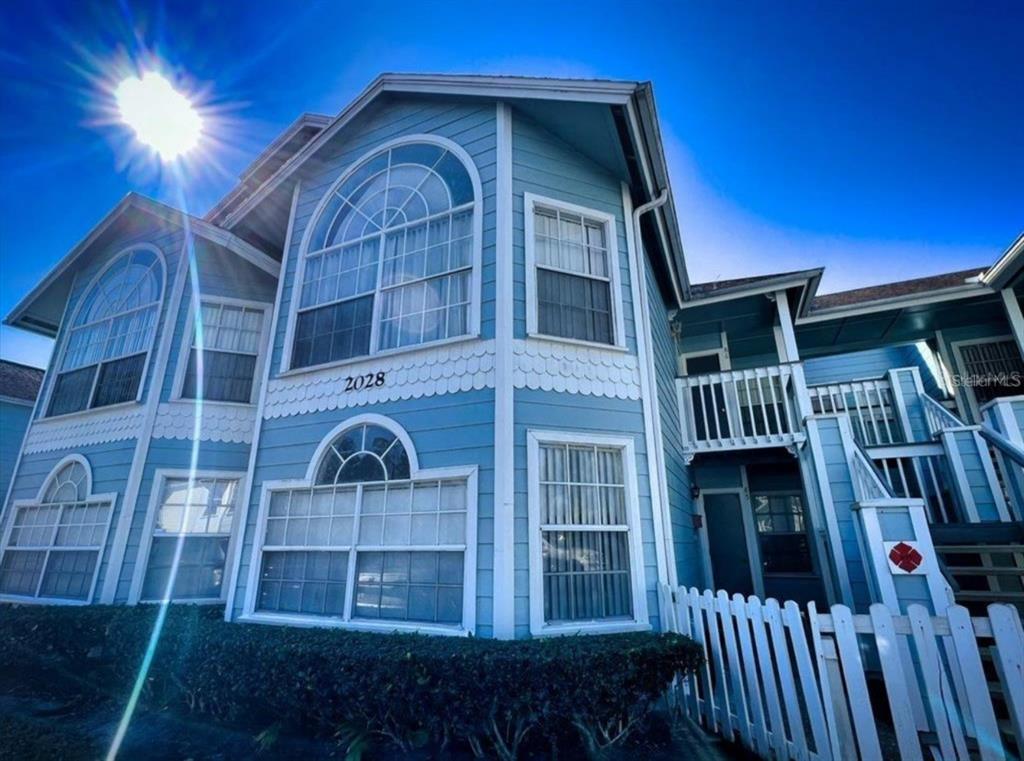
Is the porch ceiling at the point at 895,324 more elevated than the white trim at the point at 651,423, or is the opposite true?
the porch ceiling at the point at 895,324

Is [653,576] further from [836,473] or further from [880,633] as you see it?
[836,473]

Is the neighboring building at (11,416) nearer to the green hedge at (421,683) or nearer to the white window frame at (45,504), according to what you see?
the white window frame at (45,504)

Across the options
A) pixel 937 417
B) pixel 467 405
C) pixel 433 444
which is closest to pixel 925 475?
pixel 937 417

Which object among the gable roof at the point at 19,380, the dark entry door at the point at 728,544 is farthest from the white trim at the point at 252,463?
the gable roof at the point at 19,380

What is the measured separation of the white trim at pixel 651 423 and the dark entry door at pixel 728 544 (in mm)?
4282

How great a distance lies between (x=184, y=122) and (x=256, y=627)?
853 cm

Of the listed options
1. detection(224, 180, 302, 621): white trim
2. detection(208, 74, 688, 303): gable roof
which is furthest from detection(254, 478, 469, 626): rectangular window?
detection(208, 74, 688, 303): gable roof

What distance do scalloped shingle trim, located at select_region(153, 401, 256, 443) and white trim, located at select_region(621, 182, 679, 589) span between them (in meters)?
6.58

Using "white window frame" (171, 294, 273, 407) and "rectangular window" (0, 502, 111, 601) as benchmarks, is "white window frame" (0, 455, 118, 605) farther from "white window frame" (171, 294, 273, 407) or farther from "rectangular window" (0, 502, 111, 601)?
"white window frame" (171, 294, 273, 407)

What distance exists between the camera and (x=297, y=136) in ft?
Result: 29.4

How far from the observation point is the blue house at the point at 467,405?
5.46m

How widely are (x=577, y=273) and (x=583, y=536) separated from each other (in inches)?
134

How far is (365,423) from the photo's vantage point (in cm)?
622

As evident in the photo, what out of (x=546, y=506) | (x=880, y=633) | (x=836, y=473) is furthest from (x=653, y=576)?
(x=836, y=473)
